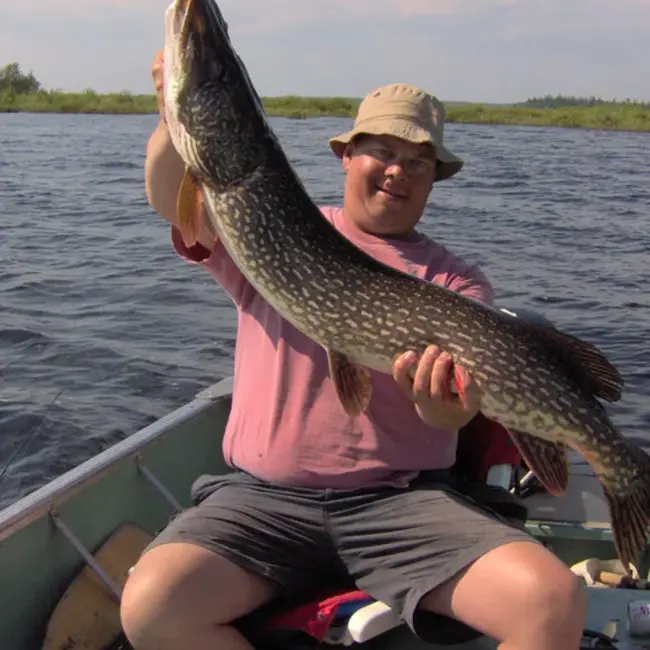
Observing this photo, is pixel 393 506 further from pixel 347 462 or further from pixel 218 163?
pixel 218 163

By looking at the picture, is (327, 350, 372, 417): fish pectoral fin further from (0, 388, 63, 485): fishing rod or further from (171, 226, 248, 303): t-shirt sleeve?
(0, 388, 63, 485): fishing rod

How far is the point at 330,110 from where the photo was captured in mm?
52375

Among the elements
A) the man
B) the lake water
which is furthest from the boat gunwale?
the lake water

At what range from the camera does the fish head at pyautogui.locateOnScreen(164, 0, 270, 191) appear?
105 inches

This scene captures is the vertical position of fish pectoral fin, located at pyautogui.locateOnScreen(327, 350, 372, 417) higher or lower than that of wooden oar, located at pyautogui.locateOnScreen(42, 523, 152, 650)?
higher

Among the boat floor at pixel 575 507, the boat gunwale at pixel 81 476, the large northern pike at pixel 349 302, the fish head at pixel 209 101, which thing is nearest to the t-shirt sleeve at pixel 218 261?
the large northern pike at pixel 349 302

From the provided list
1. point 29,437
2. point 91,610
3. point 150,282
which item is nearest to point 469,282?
point 91,610

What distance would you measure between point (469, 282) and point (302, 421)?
0.78 metres

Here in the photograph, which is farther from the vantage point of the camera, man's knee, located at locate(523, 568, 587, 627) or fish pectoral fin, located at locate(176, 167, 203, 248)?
fish pectoral fin, located at locate(176, 167, 203, 248)

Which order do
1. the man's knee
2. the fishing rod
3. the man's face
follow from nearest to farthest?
1. the man's knee
2. the man's face
3. the fishing rod

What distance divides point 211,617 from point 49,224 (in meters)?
13.0

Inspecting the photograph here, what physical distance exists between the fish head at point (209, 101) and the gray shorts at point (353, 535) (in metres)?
1.00

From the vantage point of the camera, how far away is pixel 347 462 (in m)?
2.80

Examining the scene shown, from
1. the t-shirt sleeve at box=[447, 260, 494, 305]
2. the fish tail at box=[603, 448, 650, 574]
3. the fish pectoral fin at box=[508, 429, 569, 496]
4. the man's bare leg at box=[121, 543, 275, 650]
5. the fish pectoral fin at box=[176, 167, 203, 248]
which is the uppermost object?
the fish pectoral fin at box=[176, 167, 203, 248]
